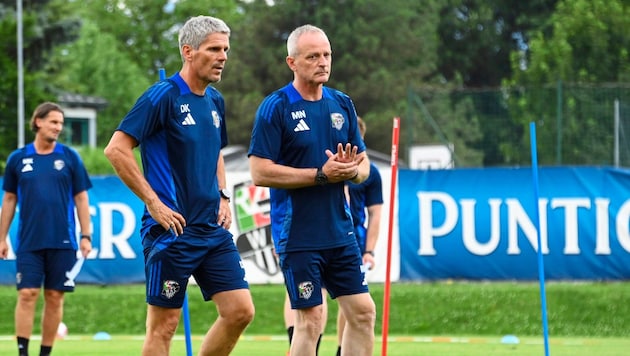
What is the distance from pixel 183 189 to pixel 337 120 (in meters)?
1.16

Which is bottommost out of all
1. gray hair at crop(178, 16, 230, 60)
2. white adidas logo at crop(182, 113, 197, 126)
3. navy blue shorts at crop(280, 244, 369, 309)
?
navy blue shorts at crop(280, 244, 369, 309)

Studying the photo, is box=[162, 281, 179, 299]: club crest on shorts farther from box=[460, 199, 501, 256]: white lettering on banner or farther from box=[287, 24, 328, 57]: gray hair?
box=[460, 199, 501, 256]: white lettering on banner

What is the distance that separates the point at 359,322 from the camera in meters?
8.17

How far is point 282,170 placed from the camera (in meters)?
8.02

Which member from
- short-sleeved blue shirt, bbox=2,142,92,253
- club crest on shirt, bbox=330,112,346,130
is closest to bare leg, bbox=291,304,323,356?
club crest on shirt, bbox=330,112,346,130

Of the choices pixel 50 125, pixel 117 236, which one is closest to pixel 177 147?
pixel 50 125

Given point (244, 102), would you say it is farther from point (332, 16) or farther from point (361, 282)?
point (361, 282)

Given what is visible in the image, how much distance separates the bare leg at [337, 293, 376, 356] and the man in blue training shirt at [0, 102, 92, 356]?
13.3 feet

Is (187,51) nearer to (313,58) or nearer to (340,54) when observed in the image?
(313,58)

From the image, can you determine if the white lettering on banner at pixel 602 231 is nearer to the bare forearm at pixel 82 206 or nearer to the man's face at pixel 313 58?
the bare forearm at pixel 82 206

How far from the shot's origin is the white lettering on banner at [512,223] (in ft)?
58.0

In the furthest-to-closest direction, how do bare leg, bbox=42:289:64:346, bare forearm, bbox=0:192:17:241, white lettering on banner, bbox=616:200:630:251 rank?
white lettering on banner, bbox=616:200:630:251, bare forearm, bbox=0:192:17:241, bare leg, bbox=42:289:64:346

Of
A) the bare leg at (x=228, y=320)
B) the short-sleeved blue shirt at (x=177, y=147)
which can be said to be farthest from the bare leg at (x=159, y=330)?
the short-sleeved blue shirt at (x=177, y=147)

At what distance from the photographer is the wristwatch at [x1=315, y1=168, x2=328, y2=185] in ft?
26.0
